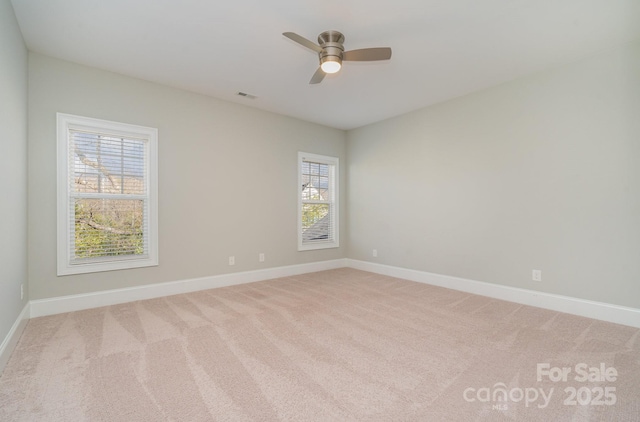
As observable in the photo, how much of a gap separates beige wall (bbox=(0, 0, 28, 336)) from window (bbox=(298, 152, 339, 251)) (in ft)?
11.4

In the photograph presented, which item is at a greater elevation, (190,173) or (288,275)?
(190,173)

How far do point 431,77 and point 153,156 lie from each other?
3.63 meters

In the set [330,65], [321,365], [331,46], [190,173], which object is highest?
[331,46]

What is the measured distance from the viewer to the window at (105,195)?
10.4 ft

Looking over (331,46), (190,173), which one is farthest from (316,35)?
(190,173)

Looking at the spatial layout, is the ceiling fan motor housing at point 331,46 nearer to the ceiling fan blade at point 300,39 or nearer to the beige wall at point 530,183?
the ceiling fan blade at point 300,39

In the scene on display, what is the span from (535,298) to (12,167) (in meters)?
5.34

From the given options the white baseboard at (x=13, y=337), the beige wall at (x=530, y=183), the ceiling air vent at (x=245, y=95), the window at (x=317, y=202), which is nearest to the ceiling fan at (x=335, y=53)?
the ceiling air vent at (x=245, y=95)

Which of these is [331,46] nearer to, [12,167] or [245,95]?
[245,95]

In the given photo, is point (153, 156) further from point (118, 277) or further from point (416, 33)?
point (416, 33)

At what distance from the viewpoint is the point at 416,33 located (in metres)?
2.64

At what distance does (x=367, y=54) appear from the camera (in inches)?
99.4

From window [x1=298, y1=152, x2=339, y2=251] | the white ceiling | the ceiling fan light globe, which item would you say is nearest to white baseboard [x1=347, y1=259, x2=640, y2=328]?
window [x1=298, y1=152, x2=339, y2=251]

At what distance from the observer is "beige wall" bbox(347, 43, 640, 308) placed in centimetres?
285
